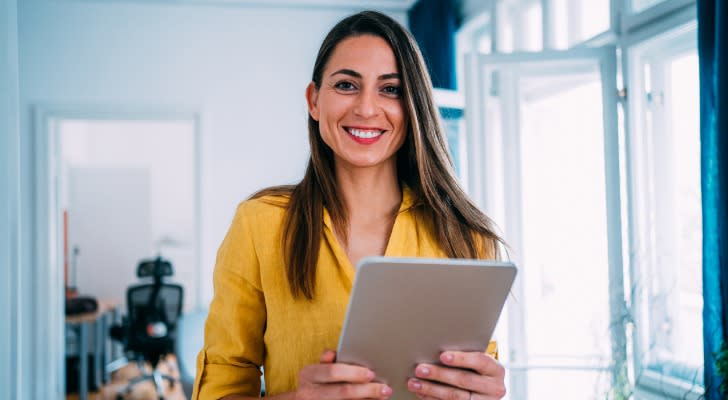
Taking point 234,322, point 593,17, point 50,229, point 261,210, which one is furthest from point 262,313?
point 50,229

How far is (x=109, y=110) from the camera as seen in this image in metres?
4.95

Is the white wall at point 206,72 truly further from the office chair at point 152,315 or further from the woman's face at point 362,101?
the woman's face at point 362,101

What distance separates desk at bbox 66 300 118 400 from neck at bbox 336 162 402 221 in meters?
4.93

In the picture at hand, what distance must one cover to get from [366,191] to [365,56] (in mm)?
261

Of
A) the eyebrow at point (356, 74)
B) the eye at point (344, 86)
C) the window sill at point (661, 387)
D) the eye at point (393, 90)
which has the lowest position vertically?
the window sill at point (661, 387)

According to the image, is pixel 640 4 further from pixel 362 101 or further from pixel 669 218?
pixel 362 101

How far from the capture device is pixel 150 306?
19.1ft

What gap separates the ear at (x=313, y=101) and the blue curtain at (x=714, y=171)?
1508 millimetres

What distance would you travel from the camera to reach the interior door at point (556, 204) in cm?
296

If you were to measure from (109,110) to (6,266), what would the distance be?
158 inches

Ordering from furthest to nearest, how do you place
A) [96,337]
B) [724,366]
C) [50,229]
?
[96,337] → [50,229] → [724,366]

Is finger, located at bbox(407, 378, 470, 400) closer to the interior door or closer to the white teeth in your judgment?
the white teeth

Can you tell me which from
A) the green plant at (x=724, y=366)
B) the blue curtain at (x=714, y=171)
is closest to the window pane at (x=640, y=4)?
the blue curtain at (x=714, y=171)

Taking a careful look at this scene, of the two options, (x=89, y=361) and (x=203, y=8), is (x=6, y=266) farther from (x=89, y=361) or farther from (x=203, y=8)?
(x=89, y=361)
